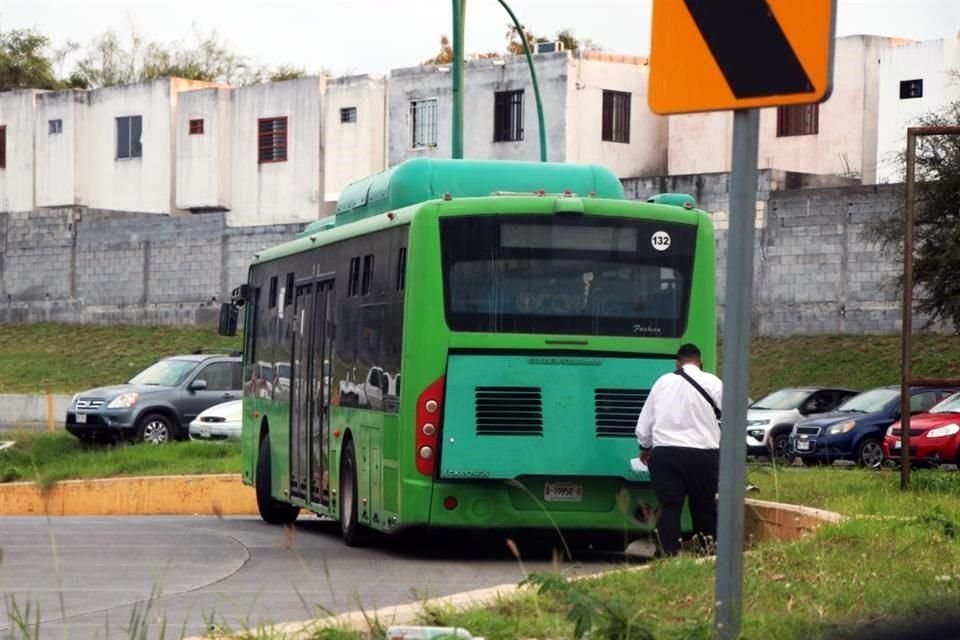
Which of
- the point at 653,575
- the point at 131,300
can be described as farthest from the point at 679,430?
the point at 131,300

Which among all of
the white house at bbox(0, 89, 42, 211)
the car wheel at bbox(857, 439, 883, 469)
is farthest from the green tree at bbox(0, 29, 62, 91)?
the car wheel at bbox(857, 439, 883, 469)

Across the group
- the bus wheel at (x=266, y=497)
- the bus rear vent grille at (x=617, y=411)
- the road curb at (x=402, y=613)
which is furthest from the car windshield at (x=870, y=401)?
the road curb at (x=402, y=613)

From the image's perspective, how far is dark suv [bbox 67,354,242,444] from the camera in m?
36.3

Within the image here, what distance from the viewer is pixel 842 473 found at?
70.8ft

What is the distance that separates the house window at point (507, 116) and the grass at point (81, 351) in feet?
35.5

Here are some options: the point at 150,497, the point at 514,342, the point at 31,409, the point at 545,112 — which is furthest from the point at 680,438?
the point at 545,112

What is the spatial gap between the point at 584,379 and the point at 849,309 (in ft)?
105

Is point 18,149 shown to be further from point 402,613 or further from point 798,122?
point 402,613

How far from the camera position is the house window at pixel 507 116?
207 feet

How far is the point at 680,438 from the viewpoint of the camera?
1500 cm

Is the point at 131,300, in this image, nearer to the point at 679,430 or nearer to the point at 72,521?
the point at 72,521

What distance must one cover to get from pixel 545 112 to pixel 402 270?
150ft

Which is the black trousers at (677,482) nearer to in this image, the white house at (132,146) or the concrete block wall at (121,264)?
the concrete block wall at (121,264)

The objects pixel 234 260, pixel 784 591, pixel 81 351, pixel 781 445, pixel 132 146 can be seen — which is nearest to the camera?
pixel 784 591
